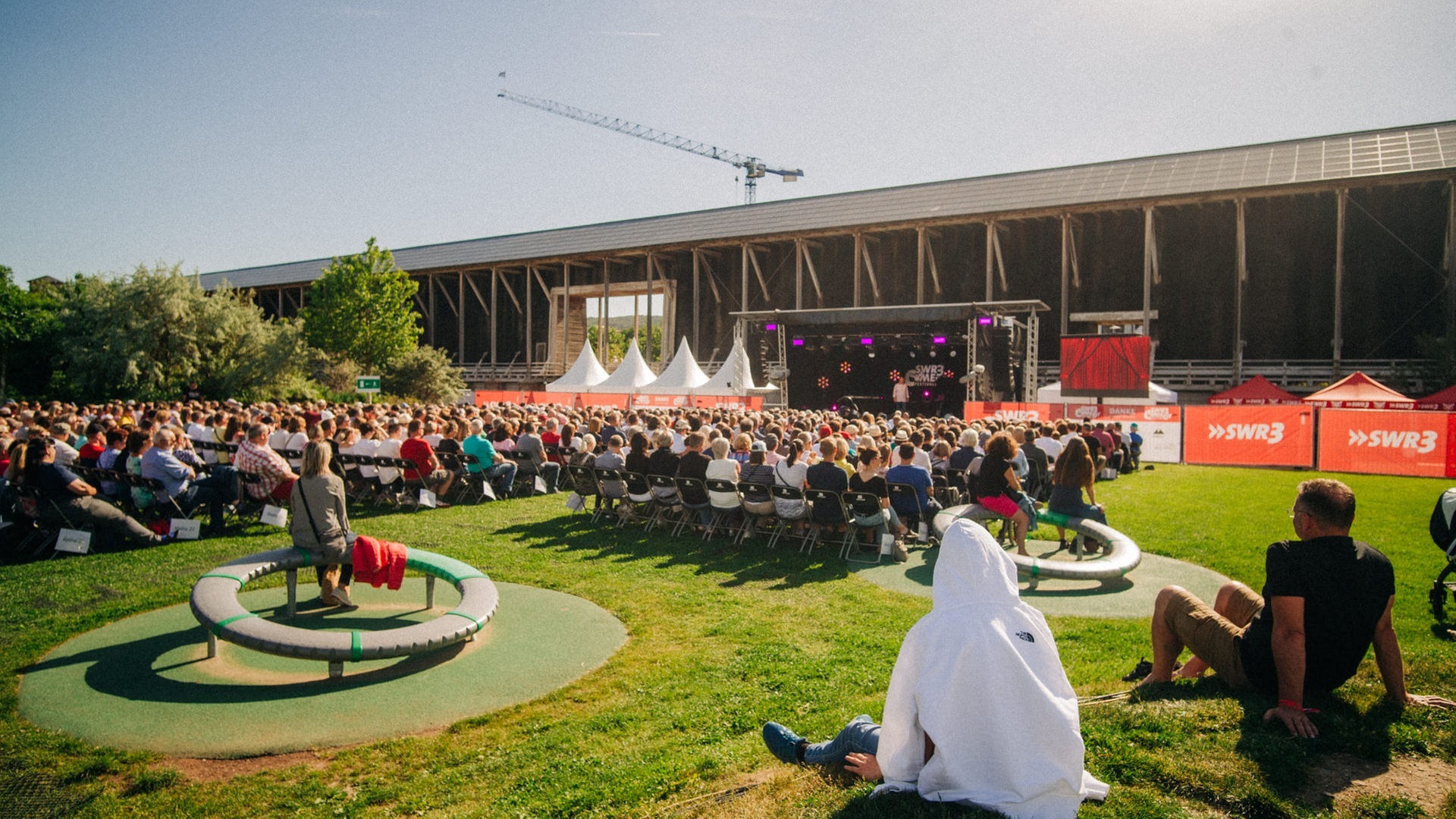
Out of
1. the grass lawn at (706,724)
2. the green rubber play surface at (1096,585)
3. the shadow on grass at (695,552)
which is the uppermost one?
the grass lawn at (706,724)

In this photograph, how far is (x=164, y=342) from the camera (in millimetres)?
28328

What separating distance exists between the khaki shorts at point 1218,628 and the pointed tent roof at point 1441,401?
21404 mm

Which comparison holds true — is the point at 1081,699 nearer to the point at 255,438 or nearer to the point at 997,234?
the point at 255,438

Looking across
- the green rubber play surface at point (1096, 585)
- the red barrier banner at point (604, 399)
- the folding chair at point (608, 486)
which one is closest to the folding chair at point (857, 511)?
the green rubber play surface at point (1096, 585)

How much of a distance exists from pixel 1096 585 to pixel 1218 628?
13.4 feet

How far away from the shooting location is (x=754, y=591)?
24.8 ft

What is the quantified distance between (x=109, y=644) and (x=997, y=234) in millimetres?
32673

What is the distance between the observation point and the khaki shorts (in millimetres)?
4062

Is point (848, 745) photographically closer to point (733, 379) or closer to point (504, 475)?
point (504, 475)

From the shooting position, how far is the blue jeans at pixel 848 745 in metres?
3.49

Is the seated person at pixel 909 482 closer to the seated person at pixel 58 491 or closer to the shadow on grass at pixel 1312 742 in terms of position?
the shadow on grass at pixel 1312 742

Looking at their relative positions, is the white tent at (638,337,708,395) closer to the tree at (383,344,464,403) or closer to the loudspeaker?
the loudspeaker

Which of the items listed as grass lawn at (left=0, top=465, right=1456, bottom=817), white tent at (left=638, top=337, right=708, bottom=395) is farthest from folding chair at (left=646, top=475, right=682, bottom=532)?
white tent at (left=638, top=337, right=708, bottom=395)

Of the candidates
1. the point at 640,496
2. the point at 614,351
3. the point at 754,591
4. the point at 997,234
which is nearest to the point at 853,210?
the point at 997,234
